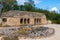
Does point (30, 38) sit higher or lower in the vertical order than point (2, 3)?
lower

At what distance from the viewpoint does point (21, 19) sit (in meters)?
45.8

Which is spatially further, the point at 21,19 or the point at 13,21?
the point at 21,19

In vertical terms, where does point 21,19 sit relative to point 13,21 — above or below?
above

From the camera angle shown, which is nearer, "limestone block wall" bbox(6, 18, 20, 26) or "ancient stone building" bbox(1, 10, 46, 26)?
"limestone block wall" bbox(6, 18, 20, 26)

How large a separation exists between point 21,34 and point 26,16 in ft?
77.0

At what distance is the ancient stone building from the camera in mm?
44000

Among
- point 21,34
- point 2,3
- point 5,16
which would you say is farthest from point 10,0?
point 21,34

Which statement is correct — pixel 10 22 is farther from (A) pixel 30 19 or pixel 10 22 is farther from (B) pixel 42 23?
(B) pixel 42 23

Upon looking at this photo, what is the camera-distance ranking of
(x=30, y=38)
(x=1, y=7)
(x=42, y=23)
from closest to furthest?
(x=30, y=38), (x=42, y=23), (x=1, y=7)

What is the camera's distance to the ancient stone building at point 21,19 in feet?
144

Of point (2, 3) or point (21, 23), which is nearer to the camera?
point (21, 23)

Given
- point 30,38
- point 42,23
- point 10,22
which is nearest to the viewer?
point 30,38

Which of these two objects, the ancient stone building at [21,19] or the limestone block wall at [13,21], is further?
the ancient stone building at [21,19]

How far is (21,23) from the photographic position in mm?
45125
